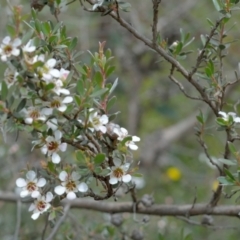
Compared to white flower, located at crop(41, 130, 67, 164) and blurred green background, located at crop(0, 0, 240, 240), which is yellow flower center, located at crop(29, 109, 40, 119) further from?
blurred green background, located at crop(0, 0, 240, 240)

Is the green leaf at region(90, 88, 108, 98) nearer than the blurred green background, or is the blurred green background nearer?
the green leaf at region(90, 88, 108, 98)

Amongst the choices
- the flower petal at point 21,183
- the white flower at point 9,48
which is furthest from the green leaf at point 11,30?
the flower petal at point 21,183

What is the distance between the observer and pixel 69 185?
1.07 m

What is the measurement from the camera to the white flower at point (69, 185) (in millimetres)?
1063

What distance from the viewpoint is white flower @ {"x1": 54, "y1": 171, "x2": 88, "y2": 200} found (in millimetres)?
1063

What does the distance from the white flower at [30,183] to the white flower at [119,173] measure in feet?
0.47

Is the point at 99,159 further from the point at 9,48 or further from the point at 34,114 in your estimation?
the point at 9,48

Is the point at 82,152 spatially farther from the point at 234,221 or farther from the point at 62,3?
the point at 234,221

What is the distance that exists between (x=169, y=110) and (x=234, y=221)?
1.17m

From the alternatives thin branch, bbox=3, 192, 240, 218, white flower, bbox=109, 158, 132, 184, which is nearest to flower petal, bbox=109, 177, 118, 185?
white flower, bbox=109, 158, 132, 184

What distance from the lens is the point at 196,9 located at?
14.2 ft

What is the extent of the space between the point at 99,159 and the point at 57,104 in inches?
5.5

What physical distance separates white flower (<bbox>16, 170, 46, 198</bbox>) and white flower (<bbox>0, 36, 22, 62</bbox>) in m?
0.28

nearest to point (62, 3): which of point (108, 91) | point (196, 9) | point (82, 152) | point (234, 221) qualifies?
point (108, 91)
